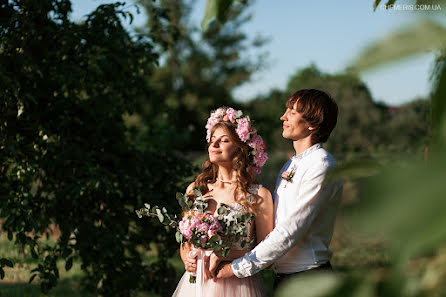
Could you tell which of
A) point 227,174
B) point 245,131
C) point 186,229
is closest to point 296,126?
point 245,131

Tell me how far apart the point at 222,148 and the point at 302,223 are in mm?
788

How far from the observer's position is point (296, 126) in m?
2.55

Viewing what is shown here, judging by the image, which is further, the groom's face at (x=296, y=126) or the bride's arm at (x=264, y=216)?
the bride's arm at (x=264, y=216)

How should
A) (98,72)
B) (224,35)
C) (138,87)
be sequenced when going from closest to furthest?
1. (98,72)
2. (138,87)
3. (224,35)

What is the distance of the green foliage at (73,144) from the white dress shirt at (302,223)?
149cm

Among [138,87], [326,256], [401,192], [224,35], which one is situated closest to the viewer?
[401,192]

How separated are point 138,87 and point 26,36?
1.08 metres

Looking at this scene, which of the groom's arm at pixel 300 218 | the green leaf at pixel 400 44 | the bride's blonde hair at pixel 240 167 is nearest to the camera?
the green leaf at pixel 400 44

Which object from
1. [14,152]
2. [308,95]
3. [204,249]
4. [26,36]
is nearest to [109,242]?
[14,152]

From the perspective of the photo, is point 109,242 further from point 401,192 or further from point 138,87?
point 401,192

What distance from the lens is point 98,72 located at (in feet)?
12.4

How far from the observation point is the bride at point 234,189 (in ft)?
9.09

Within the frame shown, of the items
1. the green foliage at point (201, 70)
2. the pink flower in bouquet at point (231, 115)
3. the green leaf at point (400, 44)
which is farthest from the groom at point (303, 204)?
the green foliage at point (201, 70)

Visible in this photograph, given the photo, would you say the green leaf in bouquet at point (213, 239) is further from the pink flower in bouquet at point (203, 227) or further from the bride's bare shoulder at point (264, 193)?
the bride's bare shoulder at point (264, 193)
